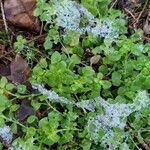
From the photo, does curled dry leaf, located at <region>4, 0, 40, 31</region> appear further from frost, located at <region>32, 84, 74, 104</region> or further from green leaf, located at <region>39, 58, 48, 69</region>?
frost, located at <region>32, 84, 74, 104</region>

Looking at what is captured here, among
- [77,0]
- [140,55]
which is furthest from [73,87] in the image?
[77,0]

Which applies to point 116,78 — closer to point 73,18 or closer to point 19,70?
point 73,18

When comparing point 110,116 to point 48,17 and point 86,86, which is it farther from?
point 48,17

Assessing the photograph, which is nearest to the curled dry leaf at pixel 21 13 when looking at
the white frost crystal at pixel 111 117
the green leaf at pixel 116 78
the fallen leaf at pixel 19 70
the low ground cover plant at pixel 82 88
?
the low ground cover plant at pixel 82 88

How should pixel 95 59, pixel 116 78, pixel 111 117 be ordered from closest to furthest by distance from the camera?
pixel 111 117, pixel 116 78, pixel 95 59

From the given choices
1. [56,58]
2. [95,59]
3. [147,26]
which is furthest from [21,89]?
[147,26]

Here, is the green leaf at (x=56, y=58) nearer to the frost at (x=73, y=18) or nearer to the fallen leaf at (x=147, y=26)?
the frost at (x=73, y=18)
